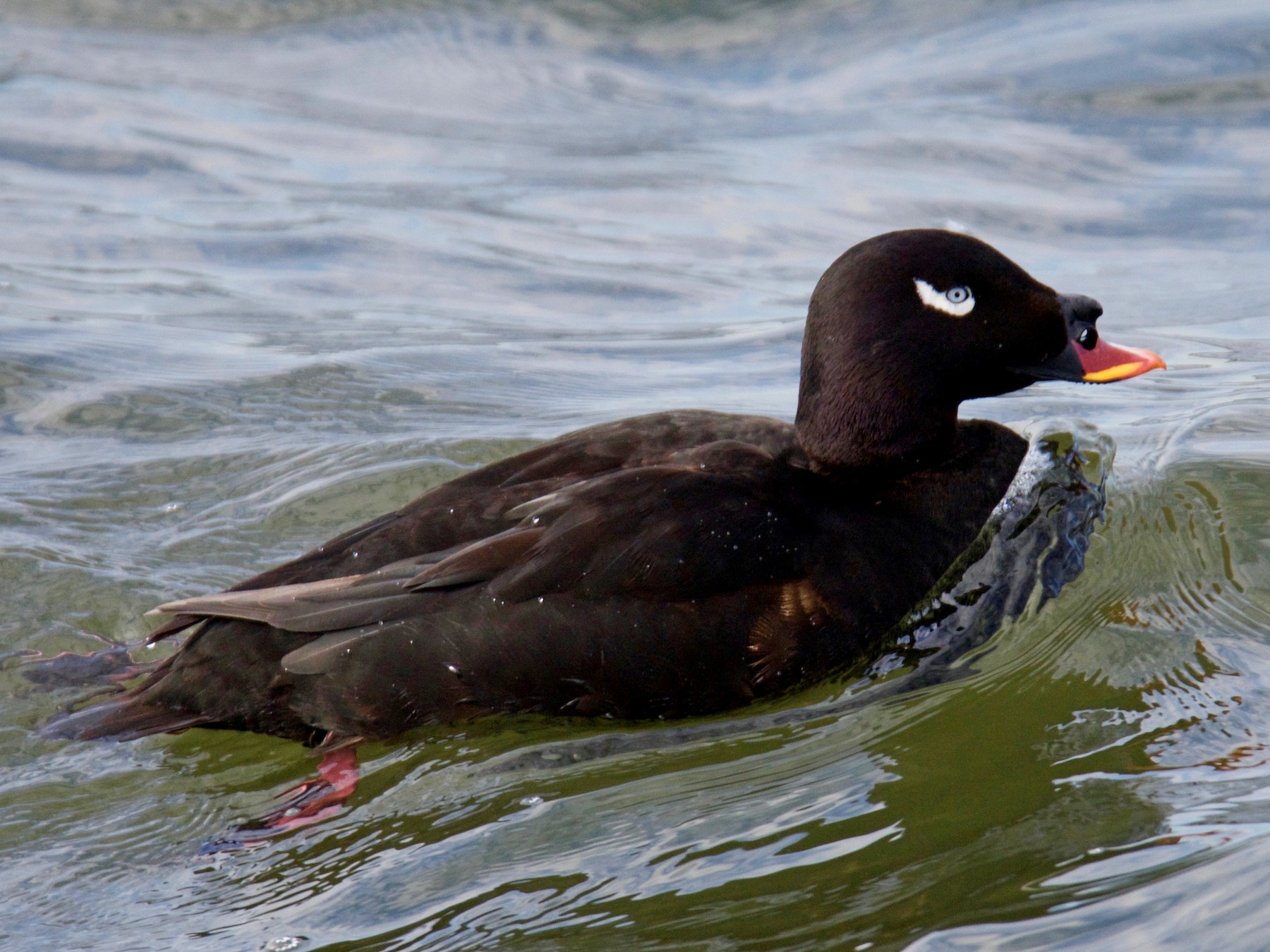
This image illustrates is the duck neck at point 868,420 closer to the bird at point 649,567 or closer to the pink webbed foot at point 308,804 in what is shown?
the bird at point 649,567

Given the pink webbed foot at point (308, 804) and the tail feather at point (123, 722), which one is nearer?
the pink webbed foot at point (308, 804)

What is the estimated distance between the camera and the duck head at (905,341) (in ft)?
13.4

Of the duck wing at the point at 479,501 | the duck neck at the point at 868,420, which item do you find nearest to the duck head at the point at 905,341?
the duck neck at the point at 868,420

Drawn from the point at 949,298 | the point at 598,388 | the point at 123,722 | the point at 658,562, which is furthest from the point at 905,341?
the point at 598,388

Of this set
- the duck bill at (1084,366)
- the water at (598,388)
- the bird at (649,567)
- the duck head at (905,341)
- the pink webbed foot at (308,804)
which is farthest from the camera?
the duck bill at (1084,366)

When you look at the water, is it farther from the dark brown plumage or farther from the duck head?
the duck head

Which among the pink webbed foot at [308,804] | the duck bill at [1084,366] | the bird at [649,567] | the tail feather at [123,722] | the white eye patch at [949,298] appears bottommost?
the pink webbed foot at [308,804]

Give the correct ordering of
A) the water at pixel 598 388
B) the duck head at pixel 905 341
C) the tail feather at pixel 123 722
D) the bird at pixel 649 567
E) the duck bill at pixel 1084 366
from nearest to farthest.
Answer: the water at pixel 598 388 → the bird at pixel 649 567 → the tail feather at pixel 123 722 → the duck head at pixel 905 341 → the duck bill at pixel 1084 366

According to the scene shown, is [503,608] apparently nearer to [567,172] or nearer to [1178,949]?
[1178,949]

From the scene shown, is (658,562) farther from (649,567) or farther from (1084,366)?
(1084,366)

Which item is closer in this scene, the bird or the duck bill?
the bird

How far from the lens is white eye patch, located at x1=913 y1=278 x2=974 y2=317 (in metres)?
4.11

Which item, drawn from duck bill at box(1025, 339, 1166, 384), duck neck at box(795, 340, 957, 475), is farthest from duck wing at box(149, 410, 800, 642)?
duck bill at box(1025, 339, 1166, 384)

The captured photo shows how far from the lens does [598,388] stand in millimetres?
6484
